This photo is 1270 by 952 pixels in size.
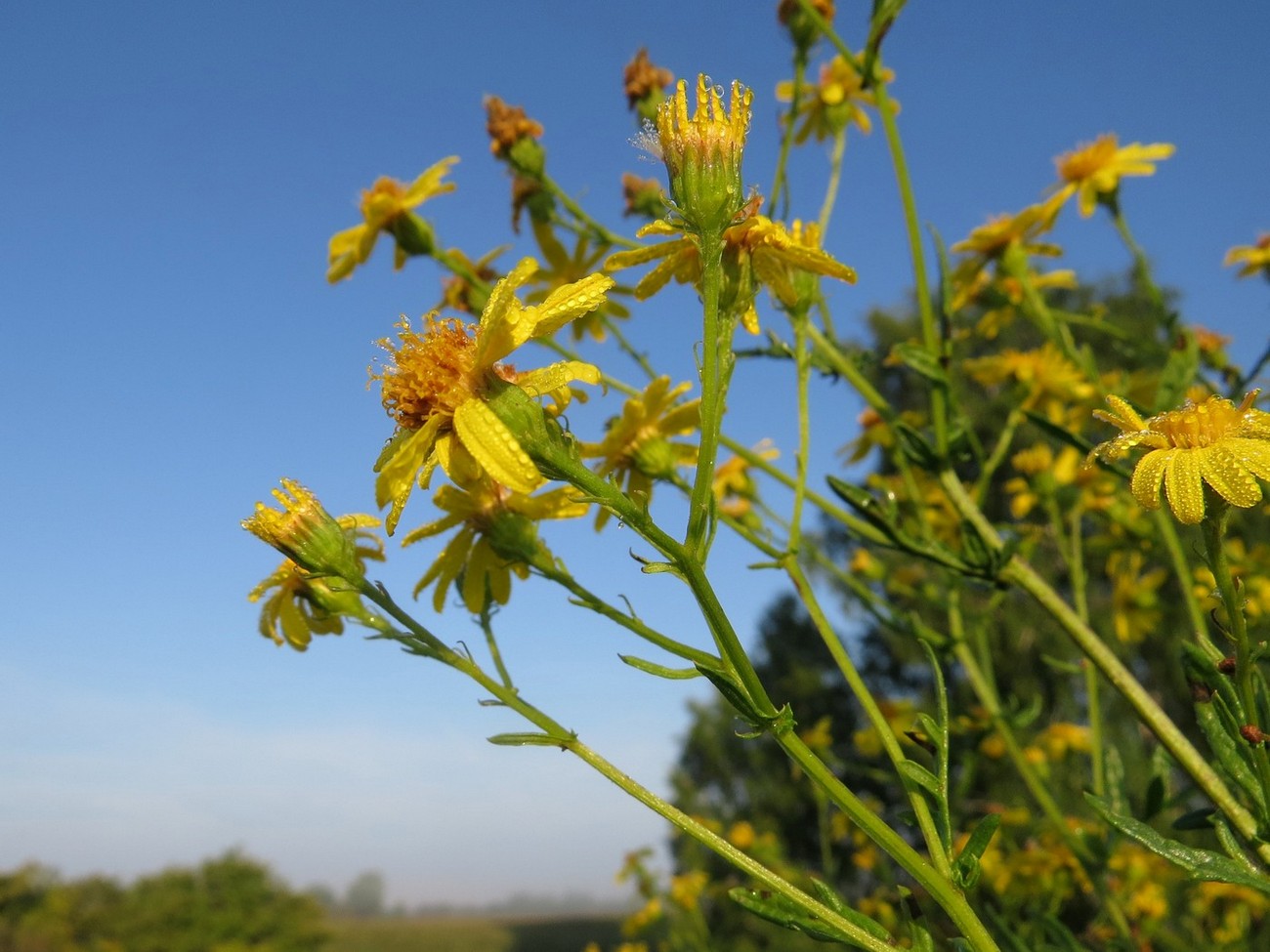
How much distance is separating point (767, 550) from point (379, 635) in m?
0.65

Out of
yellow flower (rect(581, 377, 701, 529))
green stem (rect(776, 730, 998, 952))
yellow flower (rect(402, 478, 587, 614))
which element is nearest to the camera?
green stem (rect(776, 730, 998, 952))

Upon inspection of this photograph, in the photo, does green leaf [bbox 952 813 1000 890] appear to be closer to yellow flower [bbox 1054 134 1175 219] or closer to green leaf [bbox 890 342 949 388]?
green leaf [bbox 890 342 949 388]

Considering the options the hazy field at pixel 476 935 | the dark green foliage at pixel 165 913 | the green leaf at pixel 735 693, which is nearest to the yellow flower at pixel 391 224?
the green leaf at pixel 735 693

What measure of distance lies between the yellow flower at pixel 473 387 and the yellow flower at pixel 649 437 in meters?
0.41

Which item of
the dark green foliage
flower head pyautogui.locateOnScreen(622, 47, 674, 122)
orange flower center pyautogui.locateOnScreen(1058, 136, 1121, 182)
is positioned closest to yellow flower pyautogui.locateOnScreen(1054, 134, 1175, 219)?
orange flower center pyautogui.locateOnScreen(1058, 136, 1121, 182)

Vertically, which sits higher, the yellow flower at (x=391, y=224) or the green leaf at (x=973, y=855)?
the yellow flower at (x=391, y=224)

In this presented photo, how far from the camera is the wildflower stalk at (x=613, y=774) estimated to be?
41.3 inches

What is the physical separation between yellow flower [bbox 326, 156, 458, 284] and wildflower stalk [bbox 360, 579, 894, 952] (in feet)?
4.83

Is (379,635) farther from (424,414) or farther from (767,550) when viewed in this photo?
(767,550)

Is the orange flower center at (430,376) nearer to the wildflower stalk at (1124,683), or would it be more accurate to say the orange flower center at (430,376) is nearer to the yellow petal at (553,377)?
the yellow petal at (553,377)

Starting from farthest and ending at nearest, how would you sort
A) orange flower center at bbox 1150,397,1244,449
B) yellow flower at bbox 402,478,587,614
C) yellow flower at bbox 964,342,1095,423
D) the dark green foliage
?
1. the dark green foliage
2. yellow flower at bbox 964,342,1095,423
3. yellow flower at bbox 402,478,587,614
4. orange flower center at bbox 1150,397,1244,449

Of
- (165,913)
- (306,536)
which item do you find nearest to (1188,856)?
(306,536)

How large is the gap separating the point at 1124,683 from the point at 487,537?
3.60 feet

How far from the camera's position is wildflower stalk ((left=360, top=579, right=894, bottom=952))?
105 cm
